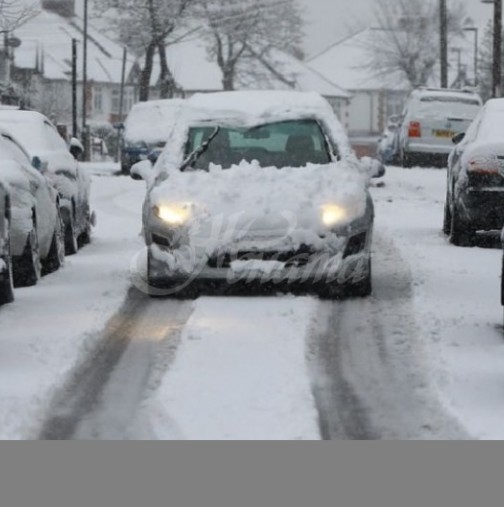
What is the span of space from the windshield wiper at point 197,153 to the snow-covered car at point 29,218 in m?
1.30

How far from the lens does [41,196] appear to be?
1423 cm

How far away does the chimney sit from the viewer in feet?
321

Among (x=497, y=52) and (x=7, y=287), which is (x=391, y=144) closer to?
(x=497, y=52)

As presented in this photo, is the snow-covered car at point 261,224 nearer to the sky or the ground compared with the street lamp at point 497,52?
nearer to the ground

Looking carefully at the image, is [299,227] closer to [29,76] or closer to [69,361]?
[69,361]

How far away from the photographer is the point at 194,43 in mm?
113250

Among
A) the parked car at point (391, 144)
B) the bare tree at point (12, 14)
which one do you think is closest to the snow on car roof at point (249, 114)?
the bare tree at point (12, 14)

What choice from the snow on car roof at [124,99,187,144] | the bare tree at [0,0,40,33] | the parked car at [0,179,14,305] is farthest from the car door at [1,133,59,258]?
the snow on car roof at [124,99,187,144]

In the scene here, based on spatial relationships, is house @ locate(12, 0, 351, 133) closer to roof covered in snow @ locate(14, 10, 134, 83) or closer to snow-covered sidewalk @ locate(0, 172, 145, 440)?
roof covered in snow @ locate(14, 10, 134, 83)

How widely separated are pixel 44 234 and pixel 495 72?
1189 inches

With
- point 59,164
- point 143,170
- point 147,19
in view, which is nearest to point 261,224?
point 143,170

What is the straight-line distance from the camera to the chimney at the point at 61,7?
321 feet

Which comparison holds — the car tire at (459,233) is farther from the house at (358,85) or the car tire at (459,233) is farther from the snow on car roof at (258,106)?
the house at (358,85)

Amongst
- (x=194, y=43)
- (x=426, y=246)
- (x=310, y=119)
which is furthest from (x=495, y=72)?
(x=194, y=43)
